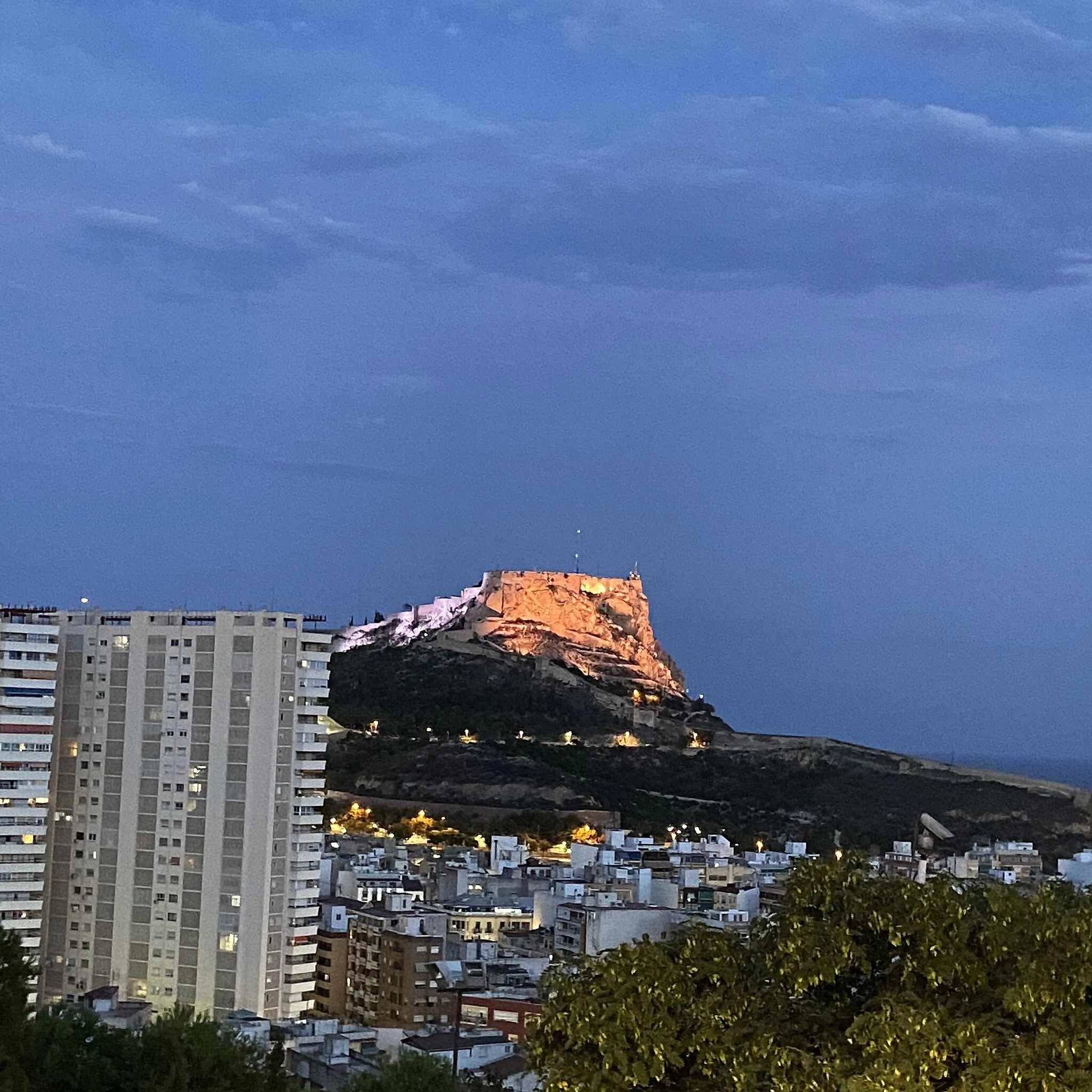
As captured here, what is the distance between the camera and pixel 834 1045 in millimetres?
7371

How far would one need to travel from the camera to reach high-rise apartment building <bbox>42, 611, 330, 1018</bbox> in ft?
88.2

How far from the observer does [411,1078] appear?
17.0m

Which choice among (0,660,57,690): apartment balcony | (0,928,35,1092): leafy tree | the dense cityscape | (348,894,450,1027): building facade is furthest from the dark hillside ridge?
(0,928,35,1092): leafy tree

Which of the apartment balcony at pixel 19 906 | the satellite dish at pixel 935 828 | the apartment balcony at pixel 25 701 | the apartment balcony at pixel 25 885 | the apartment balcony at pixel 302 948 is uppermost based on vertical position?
the apartment balcony at pixel 25 701

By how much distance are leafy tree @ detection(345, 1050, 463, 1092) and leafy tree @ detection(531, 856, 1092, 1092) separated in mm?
8838

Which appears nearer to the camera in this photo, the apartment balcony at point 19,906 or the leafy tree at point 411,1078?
the leafy tree at point 411,1078

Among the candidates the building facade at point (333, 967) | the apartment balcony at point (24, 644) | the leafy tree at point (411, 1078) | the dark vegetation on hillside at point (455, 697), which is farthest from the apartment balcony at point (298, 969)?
the dark vegetation on hillside at point (455, 697)

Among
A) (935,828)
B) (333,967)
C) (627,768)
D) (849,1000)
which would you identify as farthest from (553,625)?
(849,1000)

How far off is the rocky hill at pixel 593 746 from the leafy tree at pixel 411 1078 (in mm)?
37677

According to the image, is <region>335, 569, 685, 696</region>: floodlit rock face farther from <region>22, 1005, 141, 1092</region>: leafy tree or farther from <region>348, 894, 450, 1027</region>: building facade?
<region>22, 1005, 141, 1092</region>: leafy tree

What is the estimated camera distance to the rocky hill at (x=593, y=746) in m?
58.5

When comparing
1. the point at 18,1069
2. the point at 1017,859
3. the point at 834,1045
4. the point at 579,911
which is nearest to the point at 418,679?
the point at 1017,859

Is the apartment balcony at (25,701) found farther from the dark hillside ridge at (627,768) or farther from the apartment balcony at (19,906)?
the dark hillside ridge at (627,768)

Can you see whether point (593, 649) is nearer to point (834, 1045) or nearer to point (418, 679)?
point (418, 679)
